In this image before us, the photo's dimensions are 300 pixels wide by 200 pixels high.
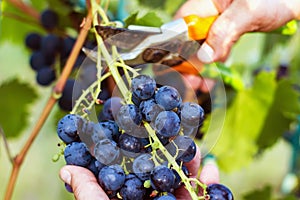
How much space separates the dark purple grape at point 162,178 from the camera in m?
0.71

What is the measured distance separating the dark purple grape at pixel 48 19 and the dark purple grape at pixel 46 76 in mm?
110

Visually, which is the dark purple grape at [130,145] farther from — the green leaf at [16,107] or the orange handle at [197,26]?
the green leaf at [16,107]

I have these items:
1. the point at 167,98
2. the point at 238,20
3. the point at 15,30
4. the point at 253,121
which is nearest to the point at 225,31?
the point at 238,20

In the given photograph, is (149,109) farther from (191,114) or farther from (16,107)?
(16,107)

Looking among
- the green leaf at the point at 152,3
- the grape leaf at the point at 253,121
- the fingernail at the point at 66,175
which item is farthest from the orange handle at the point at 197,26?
the green leaf at the point at 152,3

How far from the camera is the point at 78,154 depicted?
0.78 metres

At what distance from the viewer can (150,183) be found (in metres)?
0.74

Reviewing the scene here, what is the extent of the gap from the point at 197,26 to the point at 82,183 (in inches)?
13.9

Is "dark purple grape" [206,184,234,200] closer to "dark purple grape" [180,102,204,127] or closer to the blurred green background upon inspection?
"dark purple grape" [180,102,204,127]

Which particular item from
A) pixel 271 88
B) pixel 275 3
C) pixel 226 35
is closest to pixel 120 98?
pixel 226 35

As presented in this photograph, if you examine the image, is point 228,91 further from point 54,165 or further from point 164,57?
point 54,165

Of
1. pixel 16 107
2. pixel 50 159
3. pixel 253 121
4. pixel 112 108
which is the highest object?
pixel 112 108

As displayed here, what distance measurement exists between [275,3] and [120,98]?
358 millimetres

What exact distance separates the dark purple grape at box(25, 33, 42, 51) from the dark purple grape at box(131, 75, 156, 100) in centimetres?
86
